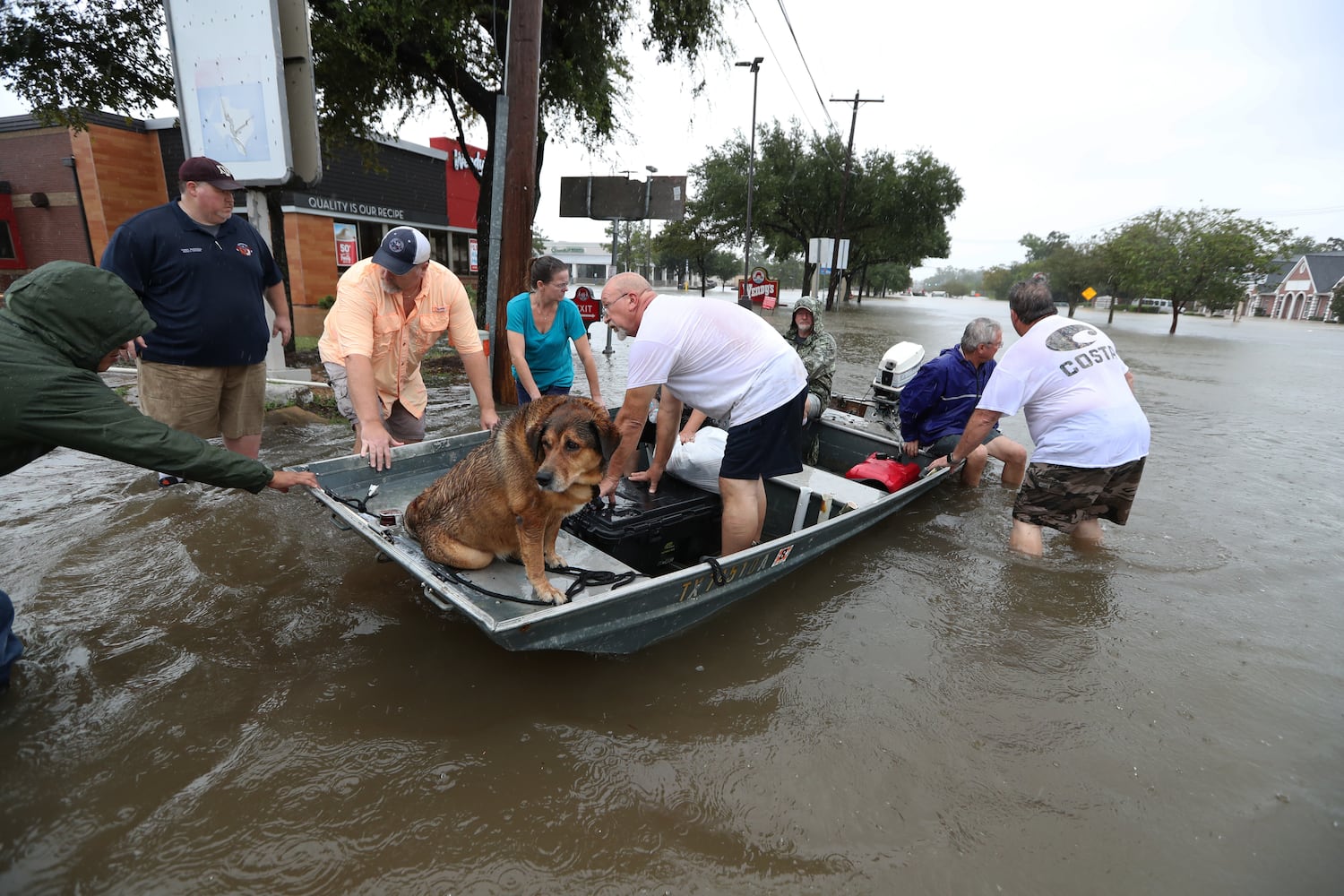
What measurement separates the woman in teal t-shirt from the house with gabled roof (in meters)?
80.3

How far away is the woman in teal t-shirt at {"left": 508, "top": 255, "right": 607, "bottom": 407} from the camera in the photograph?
5.40 meters

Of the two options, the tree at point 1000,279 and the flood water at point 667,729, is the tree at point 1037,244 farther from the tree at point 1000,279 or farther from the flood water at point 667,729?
the flood water at point 667,729

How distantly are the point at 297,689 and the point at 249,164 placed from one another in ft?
17.7

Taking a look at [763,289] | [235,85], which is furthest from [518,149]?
[763,289]

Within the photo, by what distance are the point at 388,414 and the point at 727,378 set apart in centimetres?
259

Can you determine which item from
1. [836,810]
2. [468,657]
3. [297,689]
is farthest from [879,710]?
[297,689]

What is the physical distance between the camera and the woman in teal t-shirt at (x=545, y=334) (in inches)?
213

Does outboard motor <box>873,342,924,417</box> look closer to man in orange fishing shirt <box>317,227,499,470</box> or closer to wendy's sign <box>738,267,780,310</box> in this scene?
man in orange fishing shirt <box>317,227,499,470</box>

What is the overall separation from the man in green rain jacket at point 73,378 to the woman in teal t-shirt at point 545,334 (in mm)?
2931

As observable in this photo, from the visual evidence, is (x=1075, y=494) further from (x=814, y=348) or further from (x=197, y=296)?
(x=197, y=296)

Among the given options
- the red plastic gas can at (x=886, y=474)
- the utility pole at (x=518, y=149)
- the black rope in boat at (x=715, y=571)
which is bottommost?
the red plastic gas can at (x=886, y=474)

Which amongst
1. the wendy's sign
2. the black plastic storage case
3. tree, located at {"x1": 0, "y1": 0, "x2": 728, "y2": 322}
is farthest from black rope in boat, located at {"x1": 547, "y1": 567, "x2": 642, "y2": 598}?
the wendy's sign

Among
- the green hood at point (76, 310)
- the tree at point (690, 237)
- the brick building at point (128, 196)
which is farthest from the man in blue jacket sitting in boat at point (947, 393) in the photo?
the tree at point (690, 237)

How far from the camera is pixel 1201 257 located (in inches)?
1222
